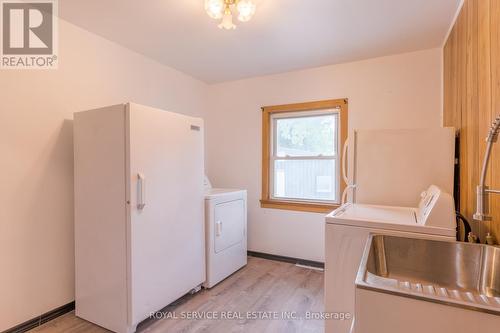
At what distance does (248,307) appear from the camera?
2.25 meters

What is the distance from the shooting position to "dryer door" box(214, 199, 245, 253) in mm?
2660

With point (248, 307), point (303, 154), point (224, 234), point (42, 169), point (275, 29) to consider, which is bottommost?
point (248, 307)

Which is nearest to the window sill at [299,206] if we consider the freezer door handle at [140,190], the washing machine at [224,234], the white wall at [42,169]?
the washing machine at [224,234]

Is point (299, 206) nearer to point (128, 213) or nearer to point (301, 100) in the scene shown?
point (301, 100)

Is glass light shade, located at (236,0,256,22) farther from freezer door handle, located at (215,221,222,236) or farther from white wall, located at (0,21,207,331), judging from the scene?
freezer door handle, located at (215,221,222,236)

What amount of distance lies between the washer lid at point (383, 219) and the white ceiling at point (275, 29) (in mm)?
1506

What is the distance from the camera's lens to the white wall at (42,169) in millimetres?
1826

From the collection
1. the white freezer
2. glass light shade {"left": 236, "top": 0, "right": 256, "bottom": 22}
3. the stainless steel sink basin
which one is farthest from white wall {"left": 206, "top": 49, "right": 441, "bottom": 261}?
the stainless steel sink basin

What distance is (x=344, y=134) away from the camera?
2939mm

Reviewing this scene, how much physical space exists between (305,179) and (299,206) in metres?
0.35

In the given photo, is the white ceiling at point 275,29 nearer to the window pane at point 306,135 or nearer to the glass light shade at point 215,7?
the glass light shade at point 215,7

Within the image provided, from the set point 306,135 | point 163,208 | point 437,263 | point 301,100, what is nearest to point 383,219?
point 437,263

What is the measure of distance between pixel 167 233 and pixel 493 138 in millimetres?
2064

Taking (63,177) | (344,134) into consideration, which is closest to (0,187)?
(63,177)
